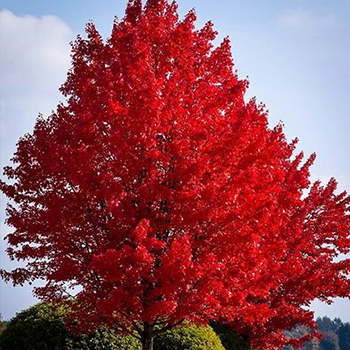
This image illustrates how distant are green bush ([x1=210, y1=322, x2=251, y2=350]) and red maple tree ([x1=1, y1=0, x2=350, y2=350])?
27.6 feet

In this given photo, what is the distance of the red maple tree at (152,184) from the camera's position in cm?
1068

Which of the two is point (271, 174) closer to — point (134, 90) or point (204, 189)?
point (204, 189)

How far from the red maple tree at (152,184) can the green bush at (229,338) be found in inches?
331

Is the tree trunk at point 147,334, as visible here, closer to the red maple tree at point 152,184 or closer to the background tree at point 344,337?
the red maple tree at point 152,184

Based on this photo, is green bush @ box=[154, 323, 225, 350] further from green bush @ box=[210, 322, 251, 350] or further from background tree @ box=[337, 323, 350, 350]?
background tree @ box=[337, 323, 350, 350]

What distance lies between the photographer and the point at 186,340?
16250mm

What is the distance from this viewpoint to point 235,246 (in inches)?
440

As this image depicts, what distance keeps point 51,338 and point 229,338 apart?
30.9 ft

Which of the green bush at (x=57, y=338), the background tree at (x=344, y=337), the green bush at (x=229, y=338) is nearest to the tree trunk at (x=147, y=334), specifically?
the green bush at (x=57, y=338)

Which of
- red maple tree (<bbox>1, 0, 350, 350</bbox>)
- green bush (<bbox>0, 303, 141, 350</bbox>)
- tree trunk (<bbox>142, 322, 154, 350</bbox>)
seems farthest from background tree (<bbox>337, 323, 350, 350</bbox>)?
red maple tree (<bbox>1, 0, 350, 350</bbox>)

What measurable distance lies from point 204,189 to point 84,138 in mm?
3376

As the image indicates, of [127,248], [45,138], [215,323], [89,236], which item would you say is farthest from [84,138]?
[215,323]

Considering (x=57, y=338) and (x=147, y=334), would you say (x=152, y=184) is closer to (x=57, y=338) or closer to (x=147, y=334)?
(x=147, y=334)

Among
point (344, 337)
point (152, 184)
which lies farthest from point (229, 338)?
point (344, 337)
